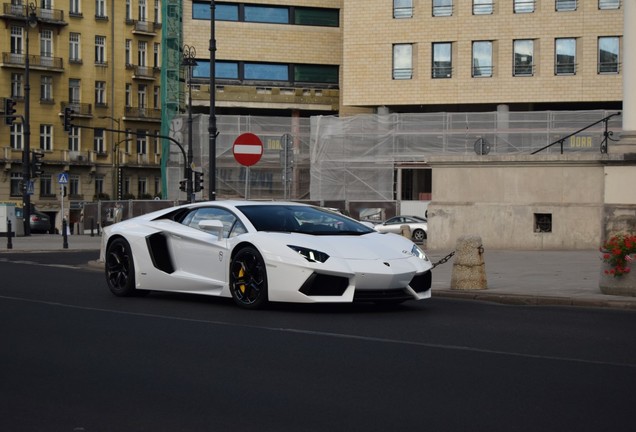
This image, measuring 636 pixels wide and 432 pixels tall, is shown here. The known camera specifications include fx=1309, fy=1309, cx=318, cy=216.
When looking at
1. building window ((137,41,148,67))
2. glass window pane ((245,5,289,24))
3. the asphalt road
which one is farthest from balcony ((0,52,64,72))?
the asphalt road

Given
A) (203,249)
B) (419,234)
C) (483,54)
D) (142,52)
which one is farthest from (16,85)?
(203,249)

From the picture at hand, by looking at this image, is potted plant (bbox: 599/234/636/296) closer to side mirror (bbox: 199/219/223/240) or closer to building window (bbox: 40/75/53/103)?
side mirror (bbox: 199/219/223/240)

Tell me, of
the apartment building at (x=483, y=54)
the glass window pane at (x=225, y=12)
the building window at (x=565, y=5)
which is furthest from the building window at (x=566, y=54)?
the glass window pane at (x=225, y=12)

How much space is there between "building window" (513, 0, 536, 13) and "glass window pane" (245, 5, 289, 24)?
15958 mm

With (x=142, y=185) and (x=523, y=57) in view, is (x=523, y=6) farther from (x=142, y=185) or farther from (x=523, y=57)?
(x=142, y=185)

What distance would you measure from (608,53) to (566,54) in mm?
1834

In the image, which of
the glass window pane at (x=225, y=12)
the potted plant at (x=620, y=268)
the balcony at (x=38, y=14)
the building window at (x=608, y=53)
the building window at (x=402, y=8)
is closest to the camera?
the potted plant at (x=620, y=268)

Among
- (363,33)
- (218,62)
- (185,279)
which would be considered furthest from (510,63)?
(185,279)

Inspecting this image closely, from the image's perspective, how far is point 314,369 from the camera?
29.5ft

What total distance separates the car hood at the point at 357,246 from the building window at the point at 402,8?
4743 cm

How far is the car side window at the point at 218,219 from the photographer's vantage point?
14.6 metres

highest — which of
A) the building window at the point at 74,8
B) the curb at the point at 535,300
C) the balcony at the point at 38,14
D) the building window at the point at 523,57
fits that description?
the building window at the point at 74,8

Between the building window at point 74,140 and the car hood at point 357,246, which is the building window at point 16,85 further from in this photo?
the car hood at point 357,246

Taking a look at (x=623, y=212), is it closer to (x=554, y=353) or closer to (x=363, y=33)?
(x=554, y=353)
